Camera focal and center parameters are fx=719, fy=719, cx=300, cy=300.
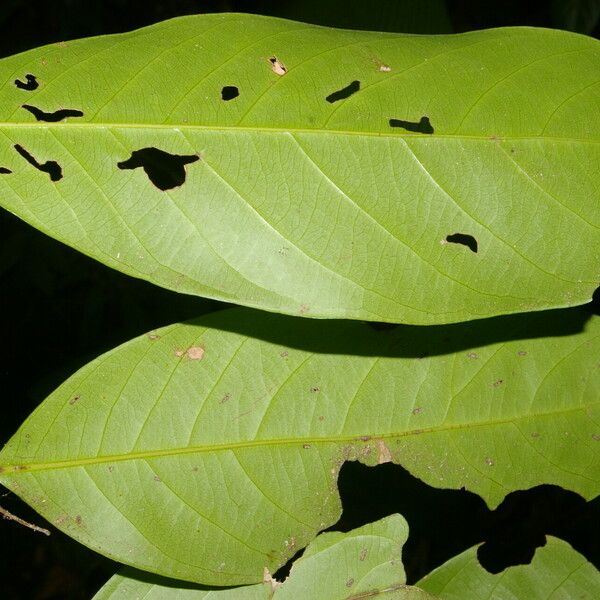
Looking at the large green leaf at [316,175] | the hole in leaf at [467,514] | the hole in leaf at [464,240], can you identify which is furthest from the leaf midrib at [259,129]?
the hole in leaf at [467,514]

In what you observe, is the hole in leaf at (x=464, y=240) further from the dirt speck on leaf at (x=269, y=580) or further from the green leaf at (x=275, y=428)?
the dirt speck on leaf at (x=269, y=580)

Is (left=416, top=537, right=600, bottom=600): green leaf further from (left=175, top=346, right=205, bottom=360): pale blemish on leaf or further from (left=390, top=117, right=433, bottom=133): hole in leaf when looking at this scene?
(left=390, top=117, right=433, bottom=133): hole in leaf

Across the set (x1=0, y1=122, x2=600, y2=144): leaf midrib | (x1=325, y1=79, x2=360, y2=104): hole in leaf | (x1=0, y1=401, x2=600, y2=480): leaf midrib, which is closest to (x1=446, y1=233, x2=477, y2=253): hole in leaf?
(x1=0, y1=122, x2=600, y2=144): leaf midrib

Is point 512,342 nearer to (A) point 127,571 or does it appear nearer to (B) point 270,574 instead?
(B) point 270,574

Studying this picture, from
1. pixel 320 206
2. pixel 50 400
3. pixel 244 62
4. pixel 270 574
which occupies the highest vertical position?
pixel 244 62

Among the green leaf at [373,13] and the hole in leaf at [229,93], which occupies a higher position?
the hole in leaf at [229,93]

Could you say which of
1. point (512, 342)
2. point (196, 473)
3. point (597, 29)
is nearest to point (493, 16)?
point (597, 29)
